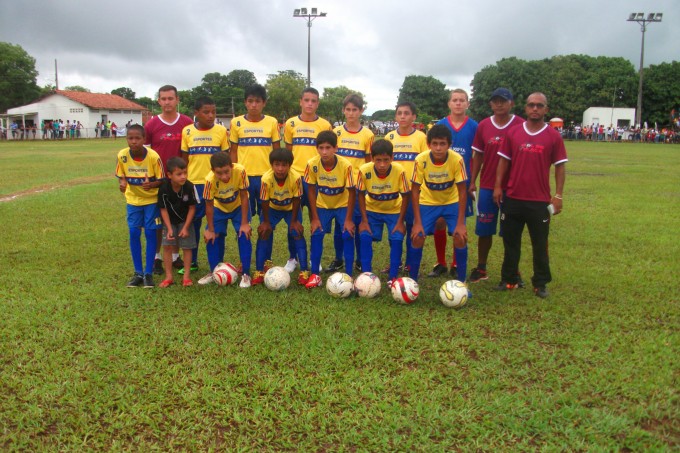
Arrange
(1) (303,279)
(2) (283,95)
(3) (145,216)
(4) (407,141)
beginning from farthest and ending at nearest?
(2) (283,95), (4) (407,141), (3) (145,216), (1) (303,279)

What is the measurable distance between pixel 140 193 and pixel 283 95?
46.0 meters

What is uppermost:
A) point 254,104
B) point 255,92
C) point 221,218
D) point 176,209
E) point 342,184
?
point 255,92

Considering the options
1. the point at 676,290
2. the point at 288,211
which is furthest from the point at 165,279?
the point at 676,290

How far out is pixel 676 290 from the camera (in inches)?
198

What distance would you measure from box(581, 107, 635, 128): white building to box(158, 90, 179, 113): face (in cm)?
5429

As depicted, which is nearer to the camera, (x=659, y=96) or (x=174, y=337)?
(x=174, y=337)

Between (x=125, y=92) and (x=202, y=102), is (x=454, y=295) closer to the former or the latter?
(x=202, y=102)

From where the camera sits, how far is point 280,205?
17.9 feet

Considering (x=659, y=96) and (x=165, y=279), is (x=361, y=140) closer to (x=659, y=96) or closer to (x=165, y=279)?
(x=165, y=279)

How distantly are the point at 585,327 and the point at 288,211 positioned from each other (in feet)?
10.5

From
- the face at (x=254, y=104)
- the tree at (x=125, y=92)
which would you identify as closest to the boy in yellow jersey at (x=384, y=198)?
the face at (x=254, y=104)

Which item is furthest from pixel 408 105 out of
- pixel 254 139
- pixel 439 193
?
pixel 254 139

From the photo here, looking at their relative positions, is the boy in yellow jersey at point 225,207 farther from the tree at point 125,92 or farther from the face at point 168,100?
the tree at point 125,92

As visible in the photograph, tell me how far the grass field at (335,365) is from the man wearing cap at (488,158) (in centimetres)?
52
